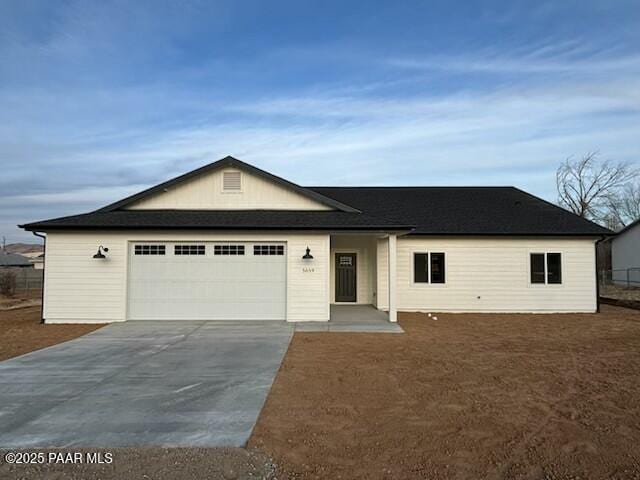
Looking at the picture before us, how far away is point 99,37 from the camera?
1270cm

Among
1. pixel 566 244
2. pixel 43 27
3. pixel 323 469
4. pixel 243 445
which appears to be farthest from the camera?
pixel 566 244

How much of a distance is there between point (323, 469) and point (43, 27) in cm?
1368

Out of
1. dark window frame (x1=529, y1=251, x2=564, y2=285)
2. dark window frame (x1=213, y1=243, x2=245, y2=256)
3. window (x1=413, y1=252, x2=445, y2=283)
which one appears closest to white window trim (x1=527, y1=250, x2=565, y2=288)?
dark window frame (x1=529, y1=251, x2=564, y2=285)

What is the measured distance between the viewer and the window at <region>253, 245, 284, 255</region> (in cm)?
1277

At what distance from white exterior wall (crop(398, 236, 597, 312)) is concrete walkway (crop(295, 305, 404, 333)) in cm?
196

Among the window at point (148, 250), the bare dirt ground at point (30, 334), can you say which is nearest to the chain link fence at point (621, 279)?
the window at point (148, 250)

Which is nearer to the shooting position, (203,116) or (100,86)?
(100,86)

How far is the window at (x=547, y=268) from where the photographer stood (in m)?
15.1

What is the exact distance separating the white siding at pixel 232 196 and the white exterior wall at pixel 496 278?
4053 mm

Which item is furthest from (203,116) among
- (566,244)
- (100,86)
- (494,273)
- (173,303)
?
(566,244)

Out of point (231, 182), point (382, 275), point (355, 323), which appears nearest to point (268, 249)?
point (231, 182)

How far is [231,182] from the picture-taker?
14078 mm

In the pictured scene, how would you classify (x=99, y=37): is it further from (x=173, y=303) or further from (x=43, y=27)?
(x=173, y=303)

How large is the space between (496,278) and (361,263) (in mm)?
4741
